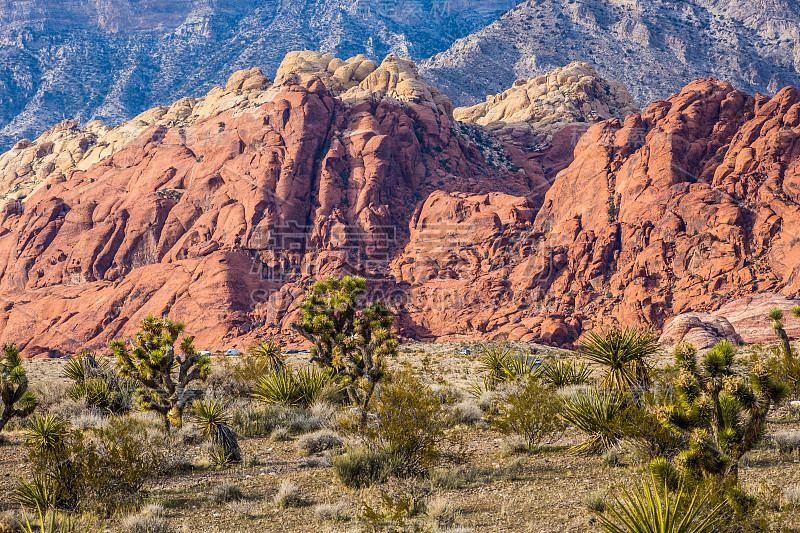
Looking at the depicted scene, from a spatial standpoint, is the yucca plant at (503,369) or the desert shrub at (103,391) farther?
the yucca plant at (503,369)

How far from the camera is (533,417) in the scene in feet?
42.3

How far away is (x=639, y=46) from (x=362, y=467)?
7300 inches

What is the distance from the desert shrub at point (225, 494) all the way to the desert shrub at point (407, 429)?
8.64ft

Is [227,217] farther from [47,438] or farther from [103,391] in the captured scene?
[47,438]

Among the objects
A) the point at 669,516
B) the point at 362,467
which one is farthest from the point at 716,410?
the point at 362,467

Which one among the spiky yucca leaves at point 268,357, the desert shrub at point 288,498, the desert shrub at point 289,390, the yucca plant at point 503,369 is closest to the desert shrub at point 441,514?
the desert shrub at point 288,498

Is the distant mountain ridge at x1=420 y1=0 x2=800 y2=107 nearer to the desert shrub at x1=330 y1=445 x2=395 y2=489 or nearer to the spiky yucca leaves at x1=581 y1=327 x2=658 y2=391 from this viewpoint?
the spiky yucca leaves at x1=581 y1=327 x2=658 y2=391

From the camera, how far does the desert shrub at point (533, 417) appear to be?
42.4ft

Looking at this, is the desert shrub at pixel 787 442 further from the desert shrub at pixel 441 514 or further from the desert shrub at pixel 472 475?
the desert shrub at pixel 441 514

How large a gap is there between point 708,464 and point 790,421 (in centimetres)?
963

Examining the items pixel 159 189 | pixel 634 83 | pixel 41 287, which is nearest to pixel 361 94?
pixel 159 189

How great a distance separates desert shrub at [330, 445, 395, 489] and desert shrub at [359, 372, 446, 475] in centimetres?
25

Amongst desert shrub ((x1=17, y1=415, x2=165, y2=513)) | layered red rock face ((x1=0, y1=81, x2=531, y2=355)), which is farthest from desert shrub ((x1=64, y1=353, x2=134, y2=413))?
layered red rock face ((x1=0, y1=81, x2=531, y2=355))

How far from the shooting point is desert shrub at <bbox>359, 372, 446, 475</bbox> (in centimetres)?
1091
